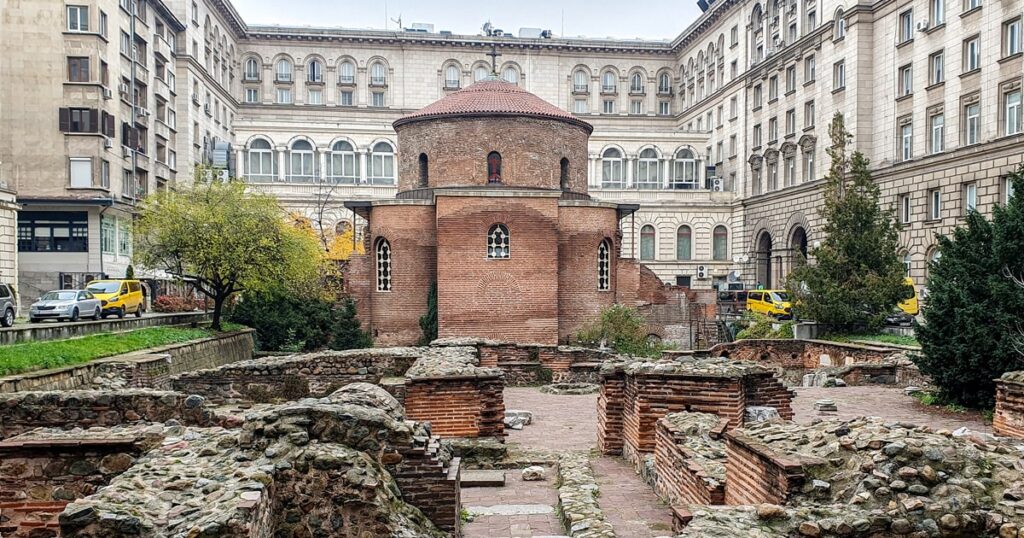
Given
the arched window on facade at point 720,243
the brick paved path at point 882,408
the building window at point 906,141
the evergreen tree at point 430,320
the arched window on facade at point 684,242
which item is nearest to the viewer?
the brick paved path at point 882,408

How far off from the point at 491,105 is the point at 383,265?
732 centimetres

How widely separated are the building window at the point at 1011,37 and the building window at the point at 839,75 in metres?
10.3

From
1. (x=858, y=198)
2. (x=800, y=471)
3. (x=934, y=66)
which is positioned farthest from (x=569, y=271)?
(x=800, y=471)

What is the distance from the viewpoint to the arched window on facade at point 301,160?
53.7 meters

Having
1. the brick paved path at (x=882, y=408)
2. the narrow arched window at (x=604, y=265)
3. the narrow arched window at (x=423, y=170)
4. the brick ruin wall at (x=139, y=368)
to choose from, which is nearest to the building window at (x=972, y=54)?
the narrow arched window at (x=604, y=265)

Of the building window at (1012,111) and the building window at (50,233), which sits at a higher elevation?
the building window at (1012,111)

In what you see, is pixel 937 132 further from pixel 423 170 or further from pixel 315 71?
pixel 315 71

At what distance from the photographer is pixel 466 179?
101 ft

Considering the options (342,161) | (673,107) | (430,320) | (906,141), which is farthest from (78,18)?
(673,107)

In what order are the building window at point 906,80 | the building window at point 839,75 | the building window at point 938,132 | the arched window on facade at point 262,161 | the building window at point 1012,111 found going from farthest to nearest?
the arched window on facade at point 262,161 < the building window at point 839,75 < the building window at point 906,80 < the building window at point 938,132 < the building window at point 1012,111

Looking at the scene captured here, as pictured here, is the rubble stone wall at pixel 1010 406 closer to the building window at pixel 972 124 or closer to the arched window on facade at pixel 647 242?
the building window at pixel 972 124

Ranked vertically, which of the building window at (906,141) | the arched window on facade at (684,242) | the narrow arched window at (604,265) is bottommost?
the narrow arched window at (604,265)

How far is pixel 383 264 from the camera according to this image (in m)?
29.3

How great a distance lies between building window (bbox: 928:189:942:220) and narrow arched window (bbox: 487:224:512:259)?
1923cm
